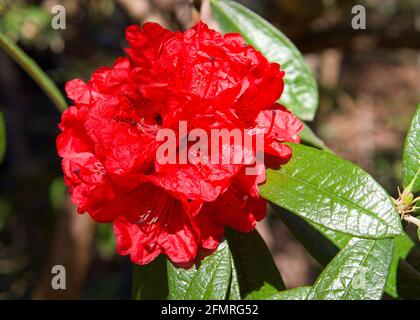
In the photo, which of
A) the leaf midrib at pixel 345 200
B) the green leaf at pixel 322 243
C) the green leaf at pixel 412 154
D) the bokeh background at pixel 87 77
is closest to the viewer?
the leaf midrib at pixel 345 200

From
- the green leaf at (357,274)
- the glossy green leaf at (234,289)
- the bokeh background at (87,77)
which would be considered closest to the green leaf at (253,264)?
the glossy green leaf at (234,289)

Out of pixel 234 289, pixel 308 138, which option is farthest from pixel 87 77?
pixel 234 289

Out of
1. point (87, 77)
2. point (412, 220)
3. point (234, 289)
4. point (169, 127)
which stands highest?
point (87, 77)

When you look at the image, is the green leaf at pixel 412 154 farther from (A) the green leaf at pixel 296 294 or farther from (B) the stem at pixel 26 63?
(B) the stem at pixel 26 63

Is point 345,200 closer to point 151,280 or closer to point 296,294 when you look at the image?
point 296,294

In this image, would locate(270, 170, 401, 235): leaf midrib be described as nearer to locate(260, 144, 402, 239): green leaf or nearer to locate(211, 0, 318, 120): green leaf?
locate(260, 144, 402, 239): green leaf

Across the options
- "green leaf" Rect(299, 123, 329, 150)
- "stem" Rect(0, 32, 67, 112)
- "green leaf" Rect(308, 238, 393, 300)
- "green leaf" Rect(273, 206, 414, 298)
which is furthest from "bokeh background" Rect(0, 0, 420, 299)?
"green leaf" Rect(308, 238, 393, 300)

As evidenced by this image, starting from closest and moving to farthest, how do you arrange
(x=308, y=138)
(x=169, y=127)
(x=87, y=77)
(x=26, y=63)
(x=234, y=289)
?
(x=169, y=127) → (x=234, y=289) → (x=308, y=138) → (x=26, y=63) → (x=87, y=77)
